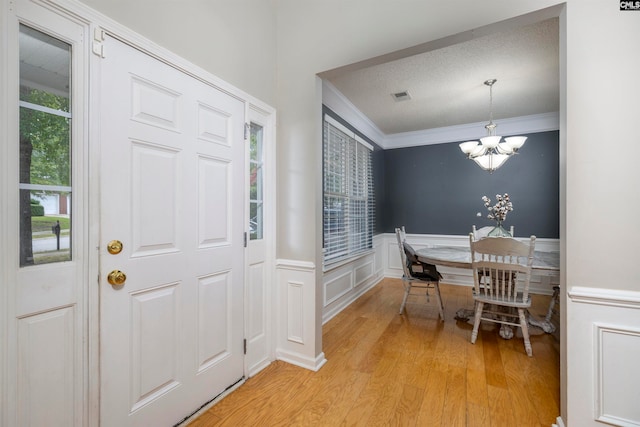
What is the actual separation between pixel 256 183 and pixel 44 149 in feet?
4.20

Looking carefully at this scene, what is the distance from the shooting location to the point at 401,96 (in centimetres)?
365

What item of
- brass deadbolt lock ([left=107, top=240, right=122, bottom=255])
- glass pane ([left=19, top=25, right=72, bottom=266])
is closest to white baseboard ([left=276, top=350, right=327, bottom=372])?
brass deadbolt lock ([left=107, top=240, right=122, bottom=255])

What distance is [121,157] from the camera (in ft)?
4.36

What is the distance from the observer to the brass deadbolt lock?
129cm

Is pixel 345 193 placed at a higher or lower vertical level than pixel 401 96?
lower

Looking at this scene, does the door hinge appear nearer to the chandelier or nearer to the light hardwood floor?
the light hardwood floor

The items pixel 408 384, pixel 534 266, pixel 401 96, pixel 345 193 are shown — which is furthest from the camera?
pixel 345 193

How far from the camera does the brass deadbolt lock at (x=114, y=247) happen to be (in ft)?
4.22

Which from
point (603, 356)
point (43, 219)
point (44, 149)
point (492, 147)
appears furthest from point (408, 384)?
point (492, 147)

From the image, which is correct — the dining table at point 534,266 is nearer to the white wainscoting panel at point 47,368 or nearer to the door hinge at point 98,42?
the white wainscoting panel at point 47,368

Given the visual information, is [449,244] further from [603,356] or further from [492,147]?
[603,356]

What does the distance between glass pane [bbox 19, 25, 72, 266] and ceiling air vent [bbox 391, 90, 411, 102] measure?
331 centimetres

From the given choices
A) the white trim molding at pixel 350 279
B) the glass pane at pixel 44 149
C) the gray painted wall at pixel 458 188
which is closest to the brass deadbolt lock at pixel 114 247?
the glass pane at pixel 44 149

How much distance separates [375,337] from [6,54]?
3141 mm
